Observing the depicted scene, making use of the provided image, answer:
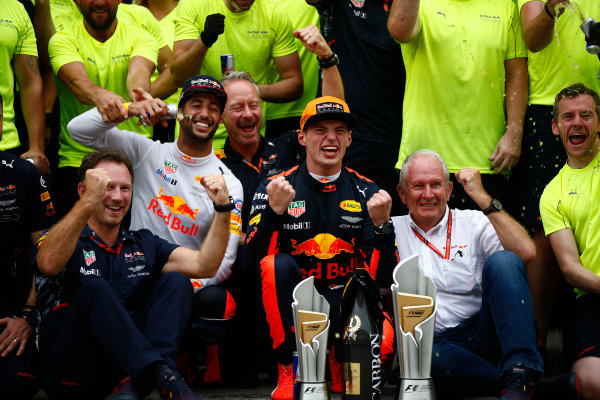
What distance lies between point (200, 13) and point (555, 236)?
126 inches

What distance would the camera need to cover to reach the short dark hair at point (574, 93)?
522 centimetres

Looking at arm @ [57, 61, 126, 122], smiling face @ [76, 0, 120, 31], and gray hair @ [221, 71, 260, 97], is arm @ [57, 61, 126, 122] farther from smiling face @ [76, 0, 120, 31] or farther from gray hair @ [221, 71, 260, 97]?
gray hair @ [221, 71, 260, 97]

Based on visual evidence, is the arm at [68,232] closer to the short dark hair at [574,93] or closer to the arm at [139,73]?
the arm at [139,73]

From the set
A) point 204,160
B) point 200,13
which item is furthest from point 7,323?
point 200,13

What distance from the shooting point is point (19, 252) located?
17.0 feet

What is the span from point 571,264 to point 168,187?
267 centimetres

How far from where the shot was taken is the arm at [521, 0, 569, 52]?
5.50 metres

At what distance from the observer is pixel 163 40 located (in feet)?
22.7

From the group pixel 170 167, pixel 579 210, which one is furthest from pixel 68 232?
pixel 579 210

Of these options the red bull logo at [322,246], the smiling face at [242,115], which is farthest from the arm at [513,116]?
the smiling face at [242,115]

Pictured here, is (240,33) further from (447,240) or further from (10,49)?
(447,240)

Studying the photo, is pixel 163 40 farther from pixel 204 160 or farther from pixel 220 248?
pixel 220 248

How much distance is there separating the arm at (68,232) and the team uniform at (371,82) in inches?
86.0

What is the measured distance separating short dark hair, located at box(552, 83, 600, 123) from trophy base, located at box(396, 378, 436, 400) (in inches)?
86.5
